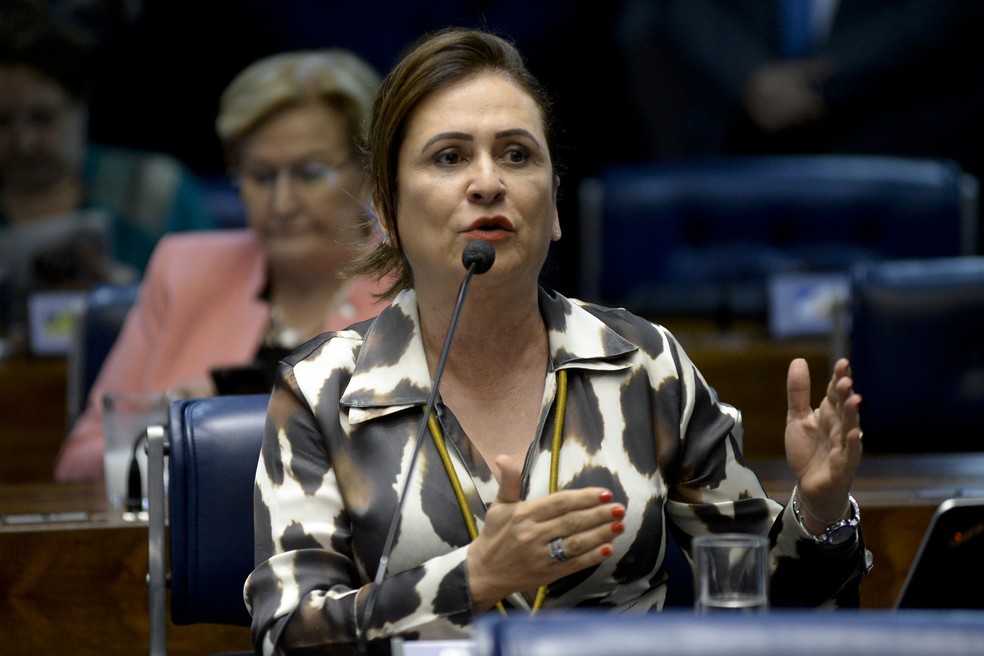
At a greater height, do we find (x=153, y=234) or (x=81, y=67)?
(x=81, y=67)

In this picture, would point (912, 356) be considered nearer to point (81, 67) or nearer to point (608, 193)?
point (608, 193)

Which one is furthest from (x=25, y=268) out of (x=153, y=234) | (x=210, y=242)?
(x=210, y=242)

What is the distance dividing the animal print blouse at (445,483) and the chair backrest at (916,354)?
38.4 inches

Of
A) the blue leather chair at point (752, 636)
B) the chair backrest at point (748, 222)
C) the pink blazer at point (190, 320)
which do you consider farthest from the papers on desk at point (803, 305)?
the blue leather chair at point (752, 636)

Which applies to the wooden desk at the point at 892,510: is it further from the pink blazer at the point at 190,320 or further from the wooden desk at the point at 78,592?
the pink blazer at the point at 190,320

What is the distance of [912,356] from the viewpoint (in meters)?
2.67

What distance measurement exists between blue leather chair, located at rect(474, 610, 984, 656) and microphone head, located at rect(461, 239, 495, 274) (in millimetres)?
729

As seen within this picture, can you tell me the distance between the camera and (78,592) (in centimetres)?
208

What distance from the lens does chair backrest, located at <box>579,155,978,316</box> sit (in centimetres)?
393

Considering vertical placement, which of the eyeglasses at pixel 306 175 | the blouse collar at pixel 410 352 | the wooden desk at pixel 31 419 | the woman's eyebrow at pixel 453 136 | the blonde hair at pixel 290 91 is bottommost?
the wooden desk at pixel 31 419

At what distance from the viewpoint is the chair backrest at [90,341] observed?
316 centimetres

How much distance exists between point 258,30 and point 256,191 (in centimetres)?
200

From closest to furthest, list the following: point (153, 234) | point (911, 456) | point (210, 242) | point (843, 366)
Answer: point (843, 366), point (911, 456), point (210, 242), point (153, 234)

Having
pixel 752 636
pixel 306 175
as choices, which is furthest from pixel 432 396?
pixel 306 175
